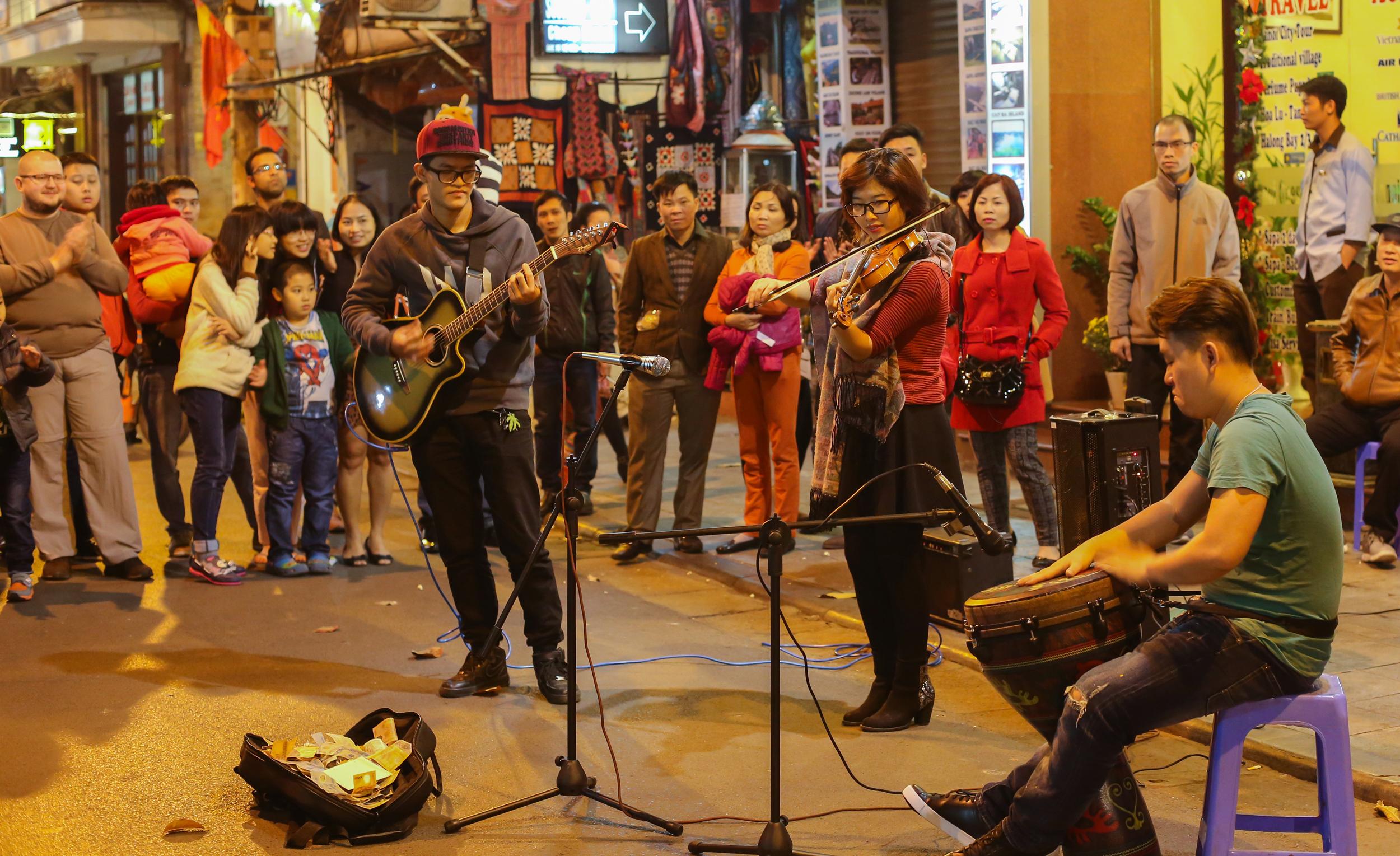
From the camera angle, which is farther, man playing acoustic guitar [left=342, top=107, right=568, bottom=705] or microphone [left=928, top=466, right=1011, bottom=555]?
man playing acoustic guitar [left=342, top=107, right=568, bottom=705]

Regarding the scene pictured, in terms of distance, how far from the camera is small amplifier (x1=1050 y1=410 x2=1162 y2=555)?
18.9 ft

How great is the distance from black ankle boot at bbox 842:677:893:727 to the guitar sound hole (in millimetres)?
2075

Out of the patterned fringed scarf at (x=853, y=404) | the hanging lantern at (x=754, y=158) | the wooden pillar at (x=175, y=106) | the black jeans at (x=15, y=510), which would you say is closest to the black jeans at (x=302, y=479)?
the black jeans at (x=15, y=510)

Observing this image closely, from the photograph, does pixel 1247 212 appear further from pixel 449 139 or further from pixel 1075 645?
pixel 1075 645

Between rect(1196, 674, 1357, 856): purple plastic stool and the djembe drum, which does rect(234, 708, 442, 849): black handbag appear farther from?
rect(1196, 674, 1357, 856): purple plastic stool

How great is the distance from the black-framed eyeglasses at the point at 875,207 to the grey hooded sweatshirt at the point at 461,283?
1.29 meters

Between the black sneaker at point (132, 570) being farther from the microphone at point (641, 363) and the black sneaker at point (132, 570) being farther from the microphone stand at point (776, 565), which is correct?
the microphone stand at point (776, 565)

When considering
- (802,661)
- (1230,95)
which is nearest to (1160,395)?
(1230,95)

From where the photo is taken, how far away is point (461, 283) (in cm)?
572

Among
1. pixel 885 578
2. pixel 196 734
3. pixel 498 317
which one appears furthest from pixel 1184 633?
pixel 196 734

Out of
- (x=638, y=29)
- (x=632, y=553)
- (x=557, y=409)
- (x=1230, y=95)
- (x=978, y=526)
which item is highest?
(x=638, y=29)

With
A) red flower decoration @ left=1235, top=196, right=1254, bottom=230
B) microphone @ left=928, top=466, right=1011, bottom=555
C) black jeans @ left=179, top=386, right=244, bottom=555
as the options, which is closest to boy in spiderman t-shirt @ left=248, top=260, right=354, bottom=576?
black jeans @ left=179, top=386, right=244, bottom=555

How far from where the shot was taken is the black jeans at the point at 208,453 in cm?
784

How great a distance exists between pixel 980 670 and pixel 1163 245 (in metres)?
3.28
